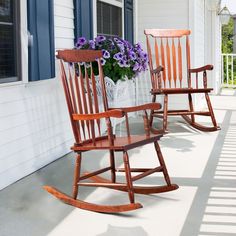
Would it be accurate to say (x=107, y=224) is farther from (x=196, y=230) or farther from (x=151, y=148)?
(x=151, y=148)

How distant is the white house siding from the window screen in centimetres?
10

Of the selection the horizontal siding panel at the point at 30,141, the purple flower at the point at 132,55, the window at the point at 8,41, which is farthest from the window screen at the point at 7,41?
the purple flower at the point at 132,55

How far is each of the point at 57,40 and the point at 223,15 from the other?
6.80 meters

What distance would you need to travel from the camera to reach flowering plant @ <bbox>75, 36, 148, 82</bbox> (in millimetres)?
4094

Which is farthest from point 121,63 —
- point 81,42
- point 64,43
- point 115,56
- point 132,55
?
point 64,43

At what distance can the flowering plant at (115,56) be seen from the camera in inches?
161

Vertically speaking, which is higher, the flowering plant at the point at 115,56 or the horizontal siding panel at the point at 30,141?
the flowering plant at the point at 115,56

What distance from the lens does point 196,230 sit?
2361 millimetres

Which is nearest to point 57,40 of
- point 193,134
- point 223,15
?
point 193,134

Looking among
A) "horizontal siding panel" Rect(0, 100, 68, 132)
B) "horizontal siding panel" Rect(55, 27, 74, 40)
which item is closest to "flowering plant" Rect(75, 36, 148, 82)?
"horizontal siding panel" Rect(55, 27, 74, 40)

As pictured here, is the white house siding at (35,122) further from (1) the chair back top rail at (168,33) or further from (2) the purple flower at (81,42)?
(1) the chair back top rail at (168,33)

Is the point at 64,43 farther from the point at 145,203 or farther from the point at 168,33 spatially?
the point at 145,203

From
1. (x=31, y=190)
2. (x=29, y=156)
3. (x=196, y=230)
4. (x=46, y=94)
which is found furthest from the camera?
(x=46, y=94)

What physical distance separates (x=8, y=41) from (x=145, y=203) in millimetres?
1366
